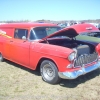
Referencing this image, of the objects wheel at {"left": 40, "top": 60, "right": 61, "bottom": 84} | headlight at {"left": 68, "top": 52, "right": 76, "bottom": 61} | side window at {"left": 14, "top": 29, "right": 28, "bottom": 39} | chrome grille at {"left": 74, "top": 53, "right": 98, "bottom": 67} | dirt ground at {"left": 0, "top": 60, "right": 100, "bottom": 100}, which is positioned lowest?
dirt ground at {"left": 0, "top": 60, "right": 100, "bottom": 100}

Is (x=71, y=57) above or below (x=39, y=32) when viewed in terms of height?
below

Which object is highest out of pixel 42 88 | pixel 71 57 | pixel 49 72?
pixel 71 57

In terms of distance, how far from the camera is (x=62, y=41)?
5.44m

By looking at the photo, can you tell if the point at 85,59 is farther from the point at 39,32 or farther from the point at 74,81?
the point at 39,32

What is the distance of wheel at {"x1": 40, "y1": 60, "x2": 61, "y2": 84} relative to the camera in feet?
13.6

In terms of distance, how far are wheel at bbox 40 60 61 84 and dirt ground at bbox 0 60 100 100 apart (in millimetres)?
136

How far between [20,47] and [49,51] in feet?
4.45

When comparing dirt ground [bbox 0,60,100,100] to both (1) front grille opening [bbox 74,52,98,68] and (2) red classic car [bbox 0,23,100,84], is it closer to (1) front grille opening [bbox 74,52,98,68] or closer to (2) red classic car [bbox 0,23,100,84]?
(2) red classic car [bbox 0,23,100,84]

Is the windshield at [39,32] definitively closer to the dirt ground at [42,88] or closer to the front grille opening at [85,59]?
the dirt ground at [42,88]

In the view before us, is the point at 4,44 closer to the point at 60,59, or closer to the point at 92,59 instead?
the point at 60,59

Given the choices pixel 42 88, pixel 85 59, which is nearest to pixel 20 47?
pixel 42 88

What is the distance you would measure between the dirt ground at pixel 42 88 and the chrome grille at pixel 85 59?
1.89ft

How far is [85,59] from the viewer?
4441 millimetres

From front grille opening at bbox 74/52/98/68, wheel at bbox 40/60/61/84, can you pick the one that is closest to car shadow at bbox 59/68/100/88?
wheel at bbox 40/60/61/84
